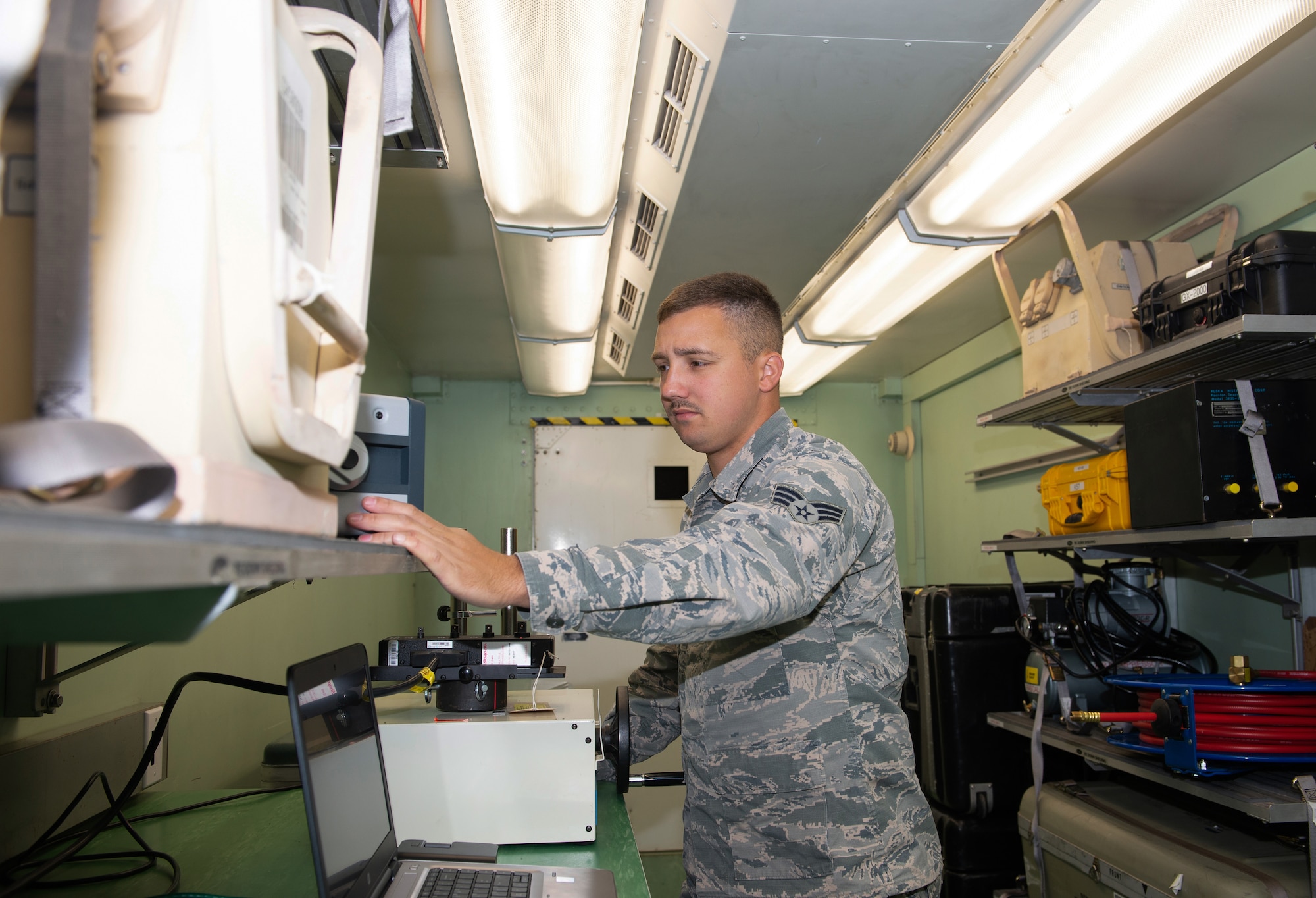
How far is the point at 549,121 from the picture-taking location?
77.1 inches

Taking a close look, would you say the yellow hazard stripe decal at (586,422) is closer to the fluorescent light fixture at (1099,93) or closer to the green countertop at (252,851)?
the fluorescent light fixture at (1099,93)

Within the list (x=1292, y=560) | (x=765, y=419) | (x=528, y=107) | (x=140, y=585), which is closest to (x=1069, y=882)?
(x=1292, y=560)

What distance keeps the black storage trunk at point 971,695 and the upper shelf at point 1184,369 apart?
0.74 metres

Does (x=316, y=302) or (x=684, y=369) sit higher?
(x=684, y=369)

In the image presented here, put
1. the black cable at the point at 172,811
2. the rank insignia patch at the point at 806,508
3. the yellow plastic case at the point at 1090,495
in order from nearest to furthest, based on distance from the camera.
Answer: the rank insignia patch at the point at 806,508 < the black cable at the point at 172,811 < the yellow plastic case at the point at 1090,495

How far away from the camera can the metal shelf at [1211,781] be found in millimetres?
1874

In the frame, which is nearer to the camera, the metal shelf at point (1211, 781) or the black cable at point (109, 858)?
the black cable at point (109, 858)

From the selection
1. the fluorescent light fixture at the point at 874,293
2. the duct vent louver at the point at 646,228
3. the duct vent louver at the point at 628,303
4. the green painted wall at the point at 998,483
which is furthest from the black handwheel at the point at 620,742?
the green painted wall at the point at 998,483

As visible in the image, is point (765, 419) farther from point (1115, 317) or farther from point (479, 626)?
point (479, 626)

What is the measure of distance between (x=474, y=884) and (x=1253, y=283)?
232 cm

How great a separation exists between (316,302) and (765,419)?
1307 mm

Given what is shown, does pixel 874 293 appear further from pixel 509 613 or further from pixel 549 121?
pixel 509 613

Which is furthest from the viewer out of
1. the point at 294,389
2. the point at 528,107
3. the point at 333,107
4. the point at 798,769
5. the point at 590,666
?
the point at 590,666

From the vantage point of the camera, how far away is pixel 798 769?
4.91 feet
